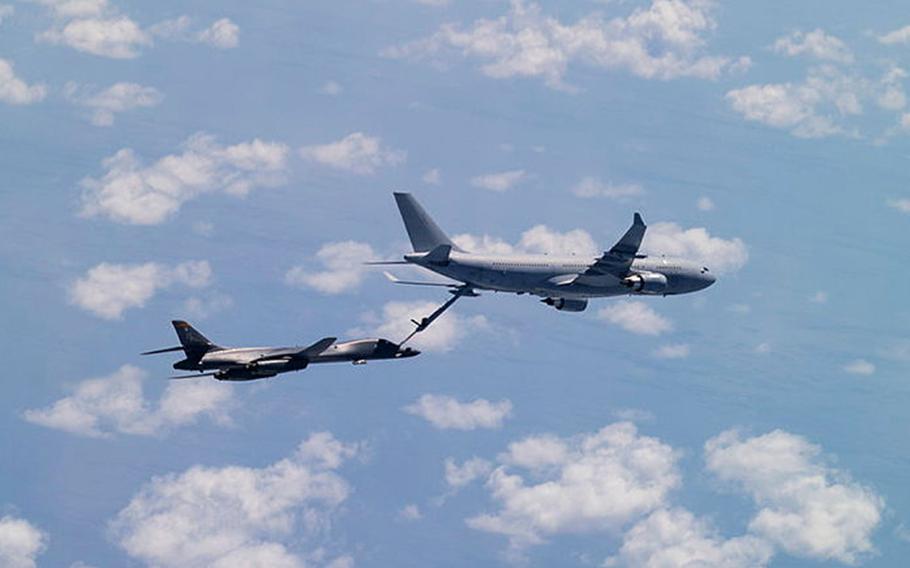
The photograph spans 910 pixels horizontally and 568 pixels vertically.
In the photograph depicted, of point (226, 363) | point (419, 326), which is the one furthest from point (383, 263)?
point (226, 363)

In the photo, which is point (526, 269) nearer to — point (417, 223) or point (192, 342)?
point (417, 223)

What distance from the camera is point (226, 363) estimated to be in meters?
166

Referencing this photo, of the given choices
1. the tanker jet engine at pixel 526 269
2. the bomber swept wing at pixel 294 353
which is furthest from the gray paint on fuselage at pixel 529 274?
the bomber swept wing at pixel 294 353

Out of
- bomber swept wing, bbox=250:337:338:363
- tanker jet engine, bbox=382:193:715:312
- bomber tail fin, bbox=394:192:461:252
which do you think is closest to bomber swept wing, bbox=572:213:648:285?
tanker jet engine, bbox=382:193:715:312

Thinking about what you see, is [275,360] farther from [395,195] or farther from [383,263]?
[395,195]

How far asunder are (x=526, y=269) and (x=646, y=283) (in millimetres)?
15449

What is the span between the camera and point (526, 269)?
598 feet

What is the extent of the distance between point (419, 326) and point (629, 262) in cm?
2677

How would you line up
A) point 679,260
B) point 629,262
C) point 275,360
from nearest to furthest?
1. point 275,360
2. point 629,262
3. point 679,260

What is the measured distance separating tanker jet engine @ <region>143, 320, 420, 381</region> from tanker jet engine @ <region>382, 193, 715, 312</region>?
43.3 feet

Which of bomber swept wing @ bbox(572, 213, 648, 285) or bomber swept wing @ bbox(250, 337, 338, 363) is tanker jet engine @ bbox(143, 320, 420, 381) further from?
bomber swept wing @ bbox(572, 213, 648, 285)

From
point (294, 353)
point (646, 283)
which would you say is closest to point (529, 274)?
point (646, 283)

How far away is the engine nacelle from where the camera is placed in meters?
183

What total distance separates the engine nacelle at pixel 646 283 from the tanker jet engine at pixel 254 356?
32.6 metres
